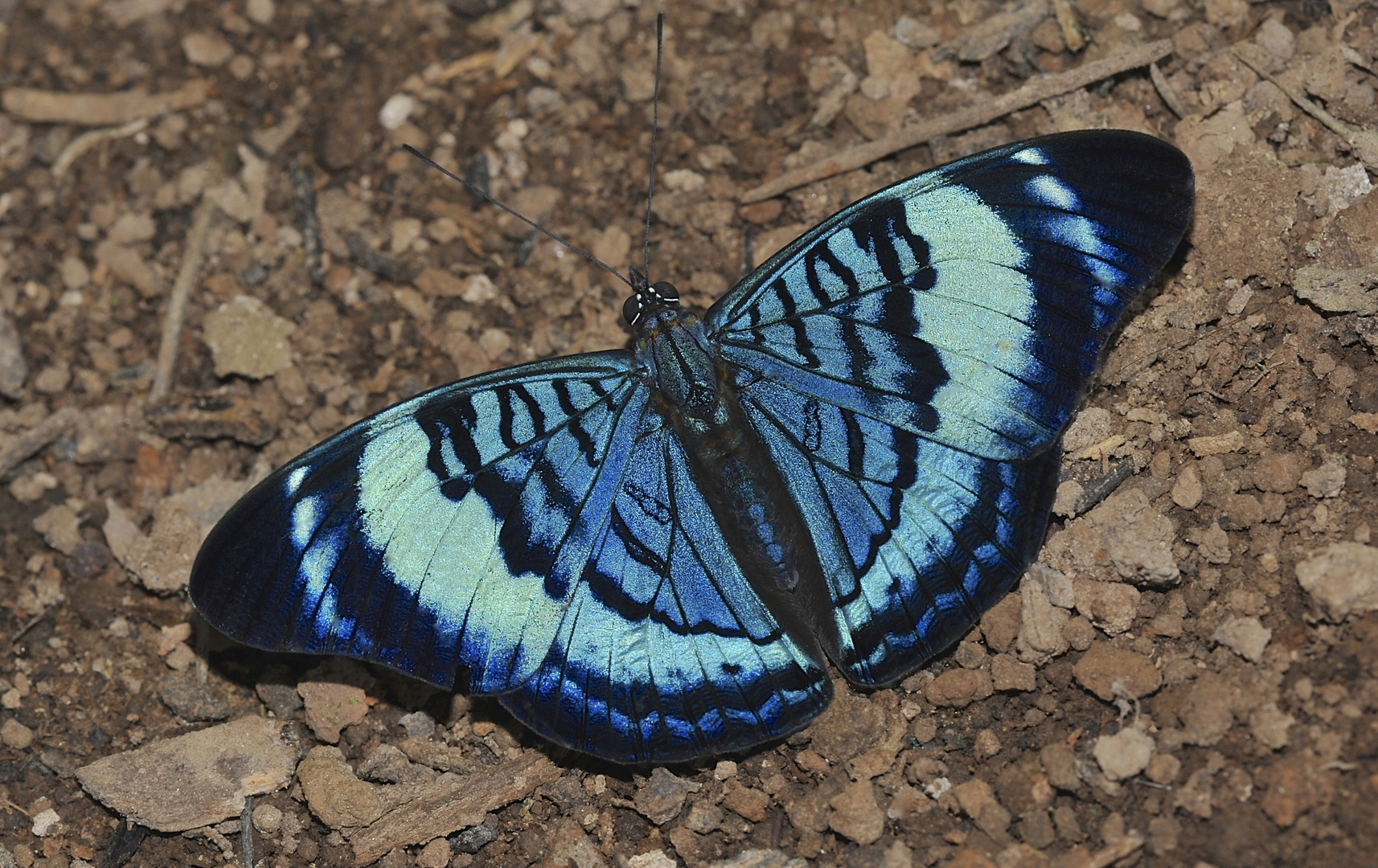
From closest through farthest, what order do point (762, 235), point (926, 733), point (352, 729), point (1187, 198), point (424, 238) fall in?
point (1187, 198) < point (926, 733) < point (352, 729) < point (762, 235) < point (424, 238)

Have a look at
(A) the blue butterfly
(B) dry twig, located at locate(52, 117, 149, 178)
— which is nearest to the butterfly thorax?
(A) the blue butterfly

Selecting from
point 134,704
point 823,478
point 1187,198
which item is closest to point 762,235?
point 823,478

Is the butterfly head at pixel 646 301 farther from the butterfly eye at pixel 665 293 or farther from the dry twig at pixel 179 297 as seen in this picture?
the dry twig at pixel 179 297

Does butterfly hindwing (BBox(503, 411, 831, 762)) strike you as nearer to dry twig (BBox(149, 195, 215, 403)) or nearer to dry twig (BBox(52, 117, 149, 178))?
dry twig (BBox(149, 195, 215, 403))

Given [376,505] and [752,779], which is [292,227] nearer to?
[376,505]

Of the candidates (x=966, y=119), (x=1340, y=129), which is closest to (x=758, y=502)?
(x=966, y=119)

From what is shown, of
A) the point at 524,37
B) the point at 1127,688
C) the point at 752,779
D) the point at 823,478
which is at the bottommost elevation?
the point at 752,779

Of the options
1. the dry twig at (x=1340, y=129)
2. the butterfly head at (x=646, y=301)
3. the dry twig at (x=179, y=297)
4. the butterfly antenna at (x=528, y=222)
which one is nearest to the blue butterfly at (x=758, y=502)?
the butterfly head at (x=646, y=301)
